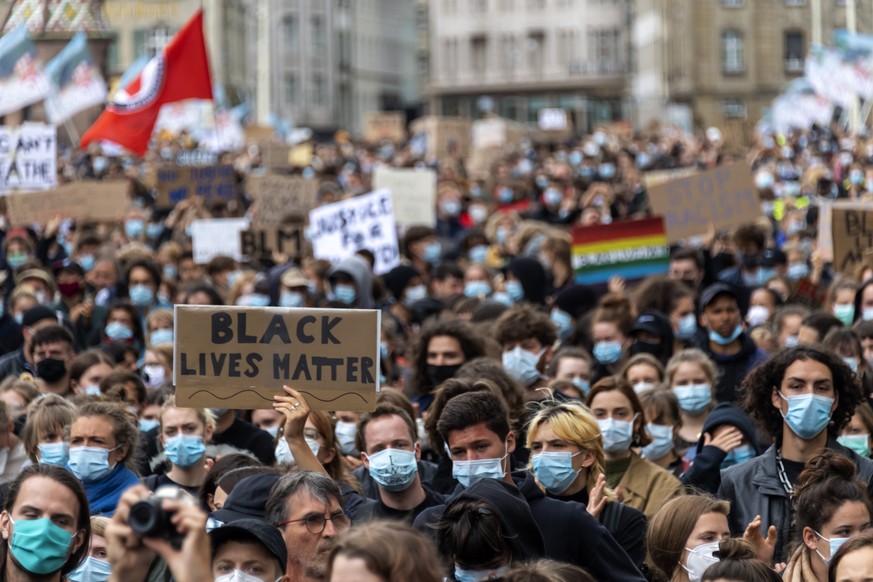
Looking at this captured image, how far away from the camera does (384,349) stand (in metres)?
11.3

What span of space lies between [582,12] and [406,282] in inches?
3184

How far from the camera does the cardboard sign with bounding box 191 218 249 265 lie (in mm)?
17312

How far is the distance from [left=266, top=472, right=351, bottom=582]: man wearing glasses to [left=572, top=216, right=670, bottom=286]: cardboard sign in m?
8.88

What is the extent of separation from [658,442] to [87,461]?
2.86 meters

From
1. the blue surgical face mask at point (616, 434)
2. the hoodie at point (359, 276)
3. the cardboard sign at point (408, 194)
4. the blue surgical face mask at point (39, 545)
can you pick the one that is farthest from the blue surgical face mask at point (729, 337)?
the cardboard sign at point (408, 194)

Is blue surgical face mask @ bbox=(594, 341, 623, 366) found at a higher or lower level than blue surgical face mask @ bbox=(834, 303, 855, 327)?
lower

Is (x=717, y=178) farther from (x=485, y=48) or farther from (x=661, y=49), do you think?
(x=485, y=48)

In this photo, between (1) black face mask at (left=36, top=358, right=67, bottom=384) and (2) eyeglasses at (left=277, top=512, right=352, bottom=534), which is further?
(1) black face mask at (left=36, top=358, right=67, bottom=384)

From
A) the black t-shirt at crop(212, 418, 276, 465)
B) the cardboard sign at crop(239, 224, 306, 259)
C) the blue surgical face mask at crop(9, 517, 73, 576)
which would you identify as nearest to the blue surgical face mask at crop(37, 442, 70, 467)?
the black t-shirt at crop(212, 418, 276, 465)

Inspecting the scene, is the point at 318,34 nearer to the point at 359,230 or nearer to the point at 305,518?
the point at 359,230

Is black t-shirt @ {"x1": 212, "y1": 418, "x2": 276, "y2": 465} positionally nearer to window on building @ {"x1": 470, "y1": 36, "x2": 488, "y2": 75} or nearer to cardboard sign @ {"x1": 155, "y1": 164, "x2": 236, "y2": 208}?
cardboard sign @ {"x1": 155, "y1": 164, "x2": 236, "y2": 208}

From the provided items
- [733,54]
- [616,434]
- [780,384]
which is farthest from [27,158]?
[733,54]

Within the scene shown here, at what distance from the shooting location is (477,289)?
1447cm

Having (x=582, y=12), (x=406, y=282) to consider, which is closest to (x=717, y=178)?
(x=406, y=282)
